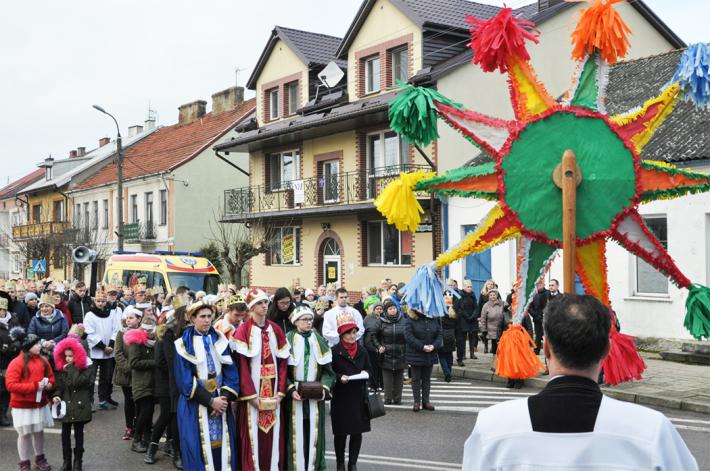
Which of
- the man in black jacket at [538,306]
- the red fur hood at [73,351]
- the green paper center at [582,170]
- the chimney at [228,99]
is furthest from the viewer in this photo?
the chimney at [228,99]

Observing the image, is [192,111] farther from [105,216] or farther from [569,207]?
[569,207]

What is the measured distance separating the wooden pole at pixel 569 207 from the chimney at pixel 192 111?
36419 mm

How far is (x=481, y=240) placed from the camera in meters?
6.04

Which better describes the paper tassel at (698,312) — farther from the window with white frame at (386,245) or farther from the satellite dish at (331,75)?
the satellite dish at (331,75)

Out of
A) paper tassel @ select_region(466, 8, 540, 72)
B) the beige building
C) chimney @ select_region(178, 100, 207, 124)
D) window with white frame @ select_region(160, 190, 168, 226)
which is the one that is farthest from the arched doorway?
paper tassel @ select_region(466, 8, 540, 72)

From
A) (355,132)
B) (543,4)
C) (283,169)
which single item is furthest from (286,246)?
(543,4)

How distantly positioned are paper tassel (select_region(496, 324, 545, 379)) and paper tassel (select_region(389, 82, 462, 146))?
1.67 meters

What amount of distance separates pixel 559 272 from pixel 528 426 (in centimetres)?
1593

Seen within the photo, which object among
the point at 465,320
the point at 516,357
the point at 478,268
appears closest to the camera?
the point at 516,357

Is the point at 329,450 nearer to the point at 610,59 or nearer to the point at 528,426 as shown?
the point at 610,59

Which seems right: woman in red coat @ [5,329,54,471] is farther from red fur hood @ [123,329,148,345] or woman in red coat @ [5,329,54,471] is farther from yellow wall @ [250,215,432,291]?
yellow wall @ [250,215,432,291]

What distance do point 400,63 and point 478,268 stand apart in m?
7.22

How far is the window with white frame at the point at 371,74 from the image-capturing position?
24.5 m

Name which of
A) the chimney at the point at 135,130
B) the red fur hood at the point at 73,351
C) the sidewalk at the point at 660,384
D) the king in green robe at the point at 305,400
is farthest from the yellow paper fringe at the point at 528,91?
the chimney at the point at 135,130
